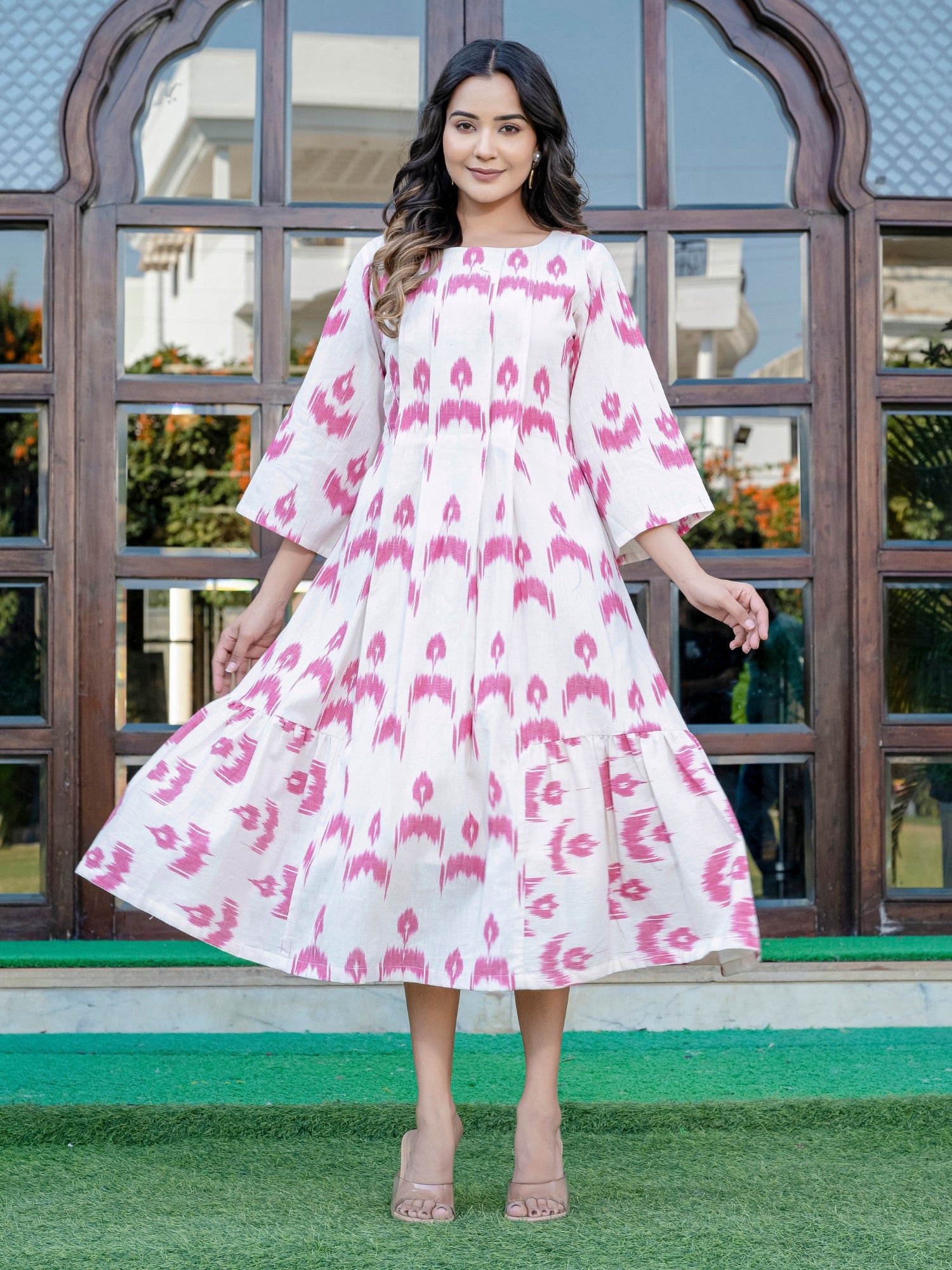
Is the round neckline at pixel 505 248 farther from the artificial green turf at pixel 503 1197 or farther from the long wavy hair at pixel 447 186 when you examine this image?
the artificial green turf at pixel 503 1197

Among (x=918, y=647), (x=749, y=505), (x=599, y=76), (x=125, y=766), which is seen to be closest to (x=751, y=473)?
(x=749, y=505)

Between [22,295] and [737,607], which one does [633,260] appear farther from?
[737,607]

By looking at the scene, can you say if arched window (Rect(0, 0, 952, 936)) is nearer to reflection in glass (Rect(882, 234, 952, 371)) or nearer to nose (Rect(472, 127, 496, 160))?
reflection in glass (Rect(882, 234, 952, 371))

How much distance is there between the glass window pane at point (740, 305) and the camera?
3.26 m

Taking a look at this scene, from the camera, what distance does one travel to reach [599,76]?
328cm

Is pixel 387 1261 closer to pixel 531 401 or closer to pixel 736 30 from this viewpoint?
pixel 531 401

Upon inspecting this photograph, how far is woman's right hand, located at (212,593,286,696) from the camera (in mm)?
1812

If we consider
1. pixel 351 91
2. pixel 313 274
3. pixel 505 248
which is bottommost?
pixel 505 248

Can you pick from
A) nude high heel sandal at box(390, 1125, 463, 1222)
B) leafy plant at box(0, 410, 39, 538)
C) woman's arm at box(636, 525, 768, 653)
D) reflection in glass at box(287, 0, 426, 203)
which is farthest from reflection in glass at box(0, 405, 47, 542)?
nude high heel sandal at box(390, 1125, 463, 1222)

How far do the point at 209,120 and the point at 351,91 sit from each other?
1.17ft

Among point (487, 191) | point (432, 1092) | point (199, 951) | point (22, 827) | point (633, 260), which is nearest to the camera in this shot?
point (432, 1092)

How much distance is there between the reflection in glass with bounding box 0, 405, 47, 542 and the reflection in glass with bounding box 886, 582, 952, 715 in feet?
6.78

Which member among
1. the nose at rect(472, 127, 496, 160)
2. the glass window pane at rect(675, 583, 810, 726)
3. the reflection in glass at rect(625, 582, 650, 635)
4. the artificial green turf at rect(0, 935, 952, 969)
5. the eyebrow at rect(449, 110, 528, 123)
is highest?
the eyebrow at rect(449, 110, 528, 123)

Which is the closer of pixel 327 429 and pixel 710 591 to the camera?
pixel 710 591
